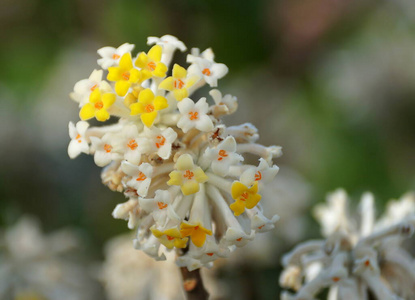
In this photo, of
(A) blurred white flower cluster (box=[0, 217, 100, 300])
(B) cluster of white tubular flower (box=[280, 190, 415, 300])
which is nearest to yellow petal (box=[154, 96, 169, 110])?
(B) cluster of white tubular flower (box=[280, 190, 415, 300])

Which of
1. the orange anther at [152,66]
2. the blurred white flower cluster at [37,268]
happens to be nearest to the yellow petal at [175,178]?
the orange anther at [152,66]

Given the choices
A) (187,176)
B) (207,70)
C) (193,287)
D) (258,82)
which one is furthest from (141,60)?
(258,82)

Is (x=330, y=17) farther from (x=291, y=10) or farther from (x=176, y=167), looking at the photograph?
(x=176, y=167)

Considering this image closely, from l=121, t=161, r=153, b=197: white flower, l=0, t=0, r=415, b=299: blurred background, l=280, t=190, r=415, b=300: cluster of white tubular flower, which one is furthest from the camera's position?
l=0, t=0, r=415, b=299: blurred background

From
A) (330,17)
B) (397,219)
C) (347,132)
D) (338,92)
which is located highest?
(330,17)

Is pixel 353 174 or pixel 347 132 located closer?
pixel 353 174

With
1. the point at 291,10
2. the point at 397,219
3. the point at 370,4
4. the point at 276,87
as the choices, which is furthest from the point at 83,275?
the point at 370,4

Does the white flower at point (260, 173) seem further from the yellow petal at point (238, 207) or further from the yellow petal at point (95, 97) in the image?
the yellow petal at point (95, 97)

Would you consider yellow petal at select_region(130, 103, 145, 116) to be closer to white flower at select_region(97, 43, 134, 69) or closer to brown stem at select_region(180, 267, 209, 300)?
white flower at select_region(97, 43, 134, 69)
